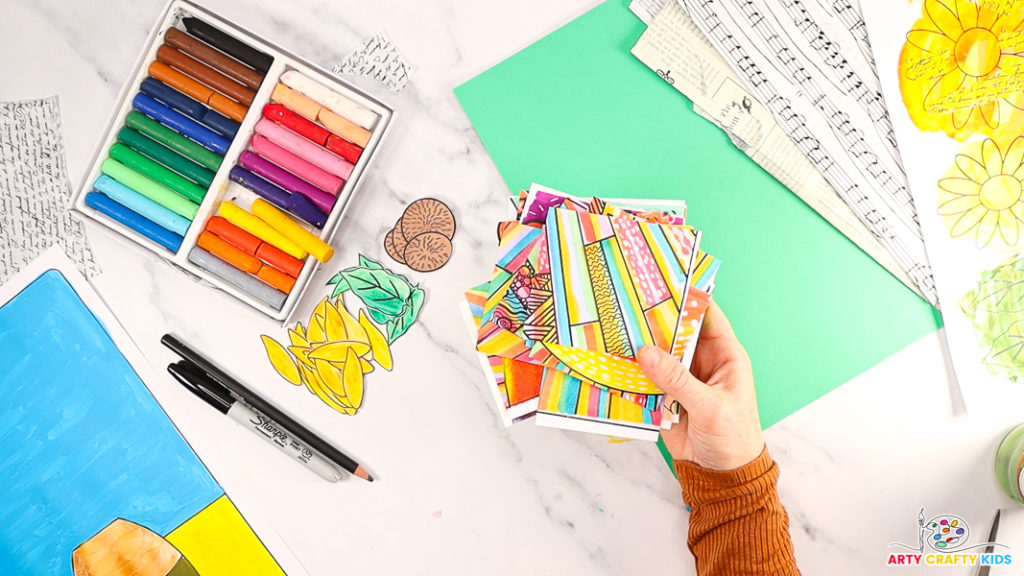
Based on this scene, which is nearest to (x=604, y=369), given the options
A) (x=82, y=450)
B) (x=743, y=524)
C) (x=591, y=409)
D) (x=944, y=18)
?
(x=591, y=409)

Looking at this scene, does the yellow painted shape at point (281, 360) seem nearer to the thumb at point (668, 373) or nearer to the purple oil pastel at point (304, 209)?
the purple oil pastel at point (304, 209)

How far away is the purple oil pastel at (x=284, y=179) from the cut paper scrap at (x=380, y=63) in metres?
0.15

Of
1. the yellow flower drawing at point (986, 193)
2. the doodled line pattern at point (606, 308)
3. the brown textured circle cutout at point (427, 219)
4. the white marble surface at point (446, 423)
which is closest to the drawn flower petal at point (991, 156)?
the yellow flower drawing at point (986, 193)

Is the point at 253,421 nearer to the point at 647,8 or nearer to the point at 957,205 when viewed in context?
the point at 647,8

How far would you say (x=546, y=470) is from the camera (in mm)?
794

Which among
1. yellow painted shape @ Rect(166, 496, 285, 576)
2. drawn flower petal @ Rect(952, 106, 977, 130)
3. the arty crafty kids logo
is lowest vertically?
yellow painted shape @ Rect(166, 496, 285, 576)

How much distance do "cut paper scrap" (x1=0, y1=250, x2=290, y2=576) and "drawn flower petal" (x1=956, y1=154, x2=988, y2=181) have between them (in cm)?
98

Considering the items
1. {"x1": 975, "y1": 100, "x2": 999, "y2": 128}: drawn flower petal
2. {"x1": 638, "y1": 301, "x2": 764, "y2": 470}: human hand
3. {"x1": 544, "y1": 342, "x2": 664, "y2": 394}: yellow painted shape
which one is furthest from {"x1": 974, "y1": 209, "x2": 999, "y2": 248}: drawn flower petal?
{"x1": 544, "y1": 342, "x2": 664, "y2": 394}: yellow painted shape

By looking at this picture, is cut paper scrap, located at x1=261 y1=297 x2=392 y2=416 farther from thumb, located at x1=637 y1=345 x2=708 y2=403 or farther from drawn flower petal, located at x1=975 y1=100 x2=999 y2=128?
drawn flower petal, located at x1=975 y1=100 x2=999 y2=128

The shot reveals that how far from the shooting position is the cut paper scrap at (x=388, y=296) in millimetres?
788

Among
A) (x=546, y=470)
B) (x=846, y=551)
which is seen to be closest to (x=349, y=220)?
(x=546, y=470)

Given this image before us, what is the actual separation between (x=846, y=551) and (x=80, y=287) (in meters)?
1.02

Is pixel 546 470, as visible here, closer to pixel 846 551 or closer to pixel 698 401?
pixel 698 401

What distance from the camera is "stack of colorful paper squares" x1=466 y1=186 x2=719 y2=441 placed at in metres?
0.66
